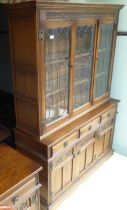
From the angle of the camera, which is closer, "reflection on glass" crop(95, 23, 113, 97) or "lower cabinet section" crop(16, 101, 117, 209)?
"lower cabinet section" crop(16, 101, 117, 209)

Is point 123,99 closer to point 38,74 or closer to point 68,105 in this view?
point 68,105

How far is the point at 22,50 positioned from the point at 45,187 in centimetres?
117

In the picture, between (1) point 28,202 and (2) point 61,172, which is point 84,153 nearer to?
(2) point 61,172

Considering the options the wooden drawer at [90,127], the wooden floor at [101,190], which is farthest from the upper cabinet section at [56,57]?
the wooden floor at [101,190]

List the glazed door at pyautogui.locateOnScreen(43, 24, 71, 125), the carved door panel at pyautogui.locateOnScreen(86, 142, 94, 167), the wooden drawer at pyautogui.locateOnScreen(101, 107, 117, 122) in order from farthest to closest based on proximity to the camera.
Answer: the wooden drawer at pyautogui.locateOnScreen(101, 107, 117, 122)
the carved door panel at pyautogui.locateOnScreen(86, 142, 94, 167)
the glazed door at pyautogui.locateOnScreen(43, 24, 71, 125)

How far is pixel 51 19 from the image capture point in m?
1.53

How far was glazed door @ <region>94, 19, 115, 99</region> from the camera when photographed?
212 centimetres

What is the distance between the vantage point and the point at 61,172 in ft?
6.39

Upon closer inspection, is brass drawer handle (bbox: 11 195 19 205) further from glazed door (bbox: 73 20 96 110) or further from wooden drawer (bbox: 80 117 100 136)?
glazed door (bbox: 73 20 96 110)

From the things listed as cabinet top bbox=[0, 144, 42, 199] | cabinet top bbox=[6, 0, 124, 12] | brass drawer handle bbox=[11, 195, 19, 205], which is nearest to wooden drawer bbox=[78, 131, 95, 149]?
cabinet top bbox=[0, 144, 42, 199]

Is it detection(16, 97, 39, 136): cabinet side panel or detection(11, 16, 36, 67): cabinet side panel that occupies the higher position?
detection(11, 16, 36, 67): cabinet side panel

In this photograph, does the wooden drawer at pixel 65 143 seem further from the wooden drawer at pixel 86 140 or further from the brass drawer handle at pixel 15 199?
the brass drawer handle at pixel 15 199

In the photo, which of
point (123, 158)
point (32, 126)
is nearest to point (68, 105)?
point (32, 126)

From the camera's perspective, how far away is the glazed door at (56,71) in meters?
1.64
